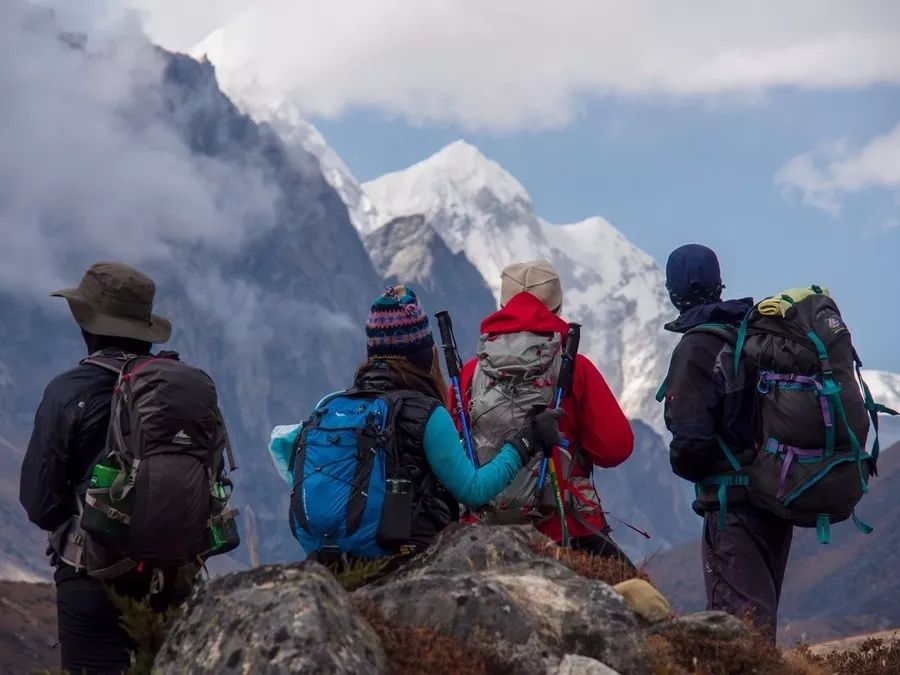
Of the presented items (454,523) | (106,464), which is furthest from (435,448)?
(106,464)

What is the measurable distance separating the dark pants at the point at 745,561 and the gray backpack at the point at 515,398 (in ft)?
4.00

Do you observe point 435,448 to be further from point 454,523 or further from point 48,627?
point 48,627

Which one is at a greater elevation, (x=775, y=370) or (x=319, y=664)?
(x=775, y=370)

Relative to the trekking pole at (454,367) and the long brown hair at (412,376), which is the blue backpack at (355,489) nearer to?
the long brown hair at (412,376)

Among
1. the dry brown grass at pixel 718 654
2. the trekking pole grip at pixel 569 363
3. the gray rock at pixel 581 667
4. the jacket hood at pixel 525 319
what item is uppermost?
the jacket hood at pixel 525 319

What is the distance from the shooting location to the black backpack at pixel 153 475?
6.44 metres

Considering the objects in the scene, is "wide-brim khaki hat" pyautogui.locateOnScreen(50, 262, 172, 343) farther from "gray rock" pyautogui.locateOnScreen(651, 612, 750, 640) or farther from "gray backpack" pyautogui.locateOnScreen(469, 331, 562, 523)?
"gray rock" pyautogui.locateOnScreen(651, 612, 750, 640)

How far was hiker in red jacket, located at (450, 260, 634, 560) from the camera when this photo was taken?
8492 mm

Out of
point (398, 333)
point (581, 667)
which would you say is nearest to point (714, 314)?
point (398, 333)

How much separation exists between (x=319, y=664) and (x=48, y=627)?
125 m

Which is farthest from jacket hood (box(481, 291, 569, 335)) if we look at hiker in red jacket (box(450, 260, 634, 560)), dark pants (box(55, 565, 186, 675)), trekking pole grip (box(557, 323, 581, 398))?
dark pants (box(55, 565, 186, 675))

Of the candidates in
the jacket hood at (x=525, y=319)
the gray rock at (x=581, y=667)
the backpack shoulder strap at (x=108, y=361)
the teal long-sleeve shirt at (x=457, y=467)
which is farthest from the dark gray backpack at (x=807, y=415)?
the backpack shoulder strap at (x=108, y=361)

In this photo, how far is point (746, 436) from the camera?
8516 millimetres

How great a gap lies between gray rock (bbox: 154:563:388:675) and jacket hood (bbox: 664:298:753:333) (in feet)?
12.4
